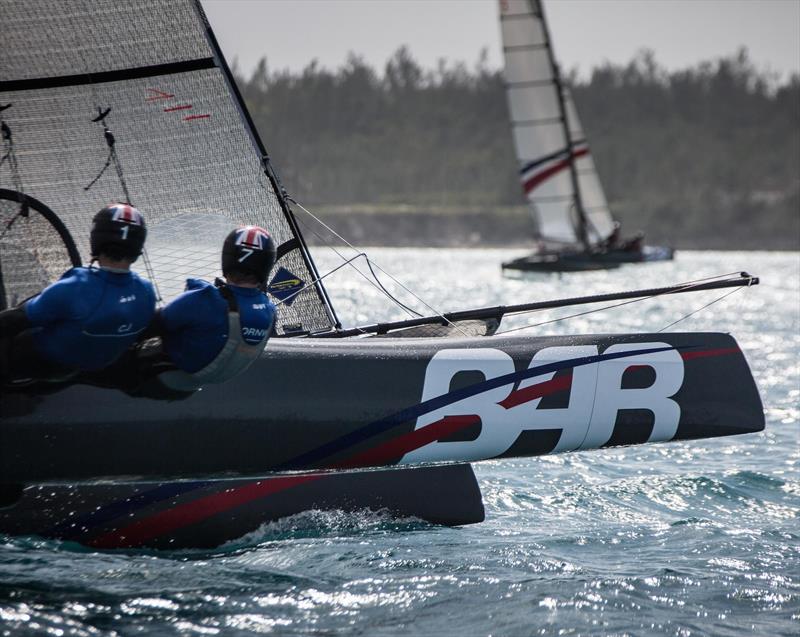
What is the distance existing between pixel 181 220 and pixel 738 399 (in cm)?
273

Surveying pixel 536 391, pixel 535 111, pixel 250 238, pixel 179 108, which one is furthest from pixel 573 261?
pixel 250 238

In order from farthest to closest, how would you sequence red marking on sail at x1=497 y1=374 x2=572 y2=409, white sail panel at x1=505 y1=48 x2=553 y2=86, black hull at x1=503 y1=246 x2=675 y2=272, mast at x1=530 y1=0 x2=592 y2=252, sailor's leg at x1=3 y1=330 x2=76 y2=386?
black hull at x1=503 y1=246 x2=675 y2=272 < white sail panel at x1=505 y1=48 x2=553 y2=86 < mast at x1=530 y1=0 x2=592 y2=252 < red marking on sail at x1=497 y1=374 x2=572 y2=409 < sailor's leg at x1=3 y1=330 x2=76 y2=386

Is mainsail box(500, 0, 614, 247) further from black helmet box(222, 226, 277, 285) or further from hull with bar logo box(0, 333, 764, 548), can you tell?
black helmet box(222, 226, 277, 285)

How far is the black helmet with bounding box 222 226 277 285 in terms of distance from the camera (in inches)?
147

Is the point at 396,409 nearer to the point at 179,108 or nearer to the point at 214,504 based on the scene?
the point at 214,504

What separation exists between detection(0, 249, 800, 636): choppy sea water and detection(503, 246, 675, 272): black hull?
21.6 metres

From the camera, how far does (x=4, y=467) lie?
3775 millimetres

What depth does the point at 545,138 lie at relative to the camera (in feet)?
88.9

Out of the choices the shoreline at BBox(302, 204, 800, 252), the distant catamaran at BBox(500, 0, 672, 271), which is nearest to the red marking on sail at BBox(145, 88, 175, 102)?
the distant catamaran at BBox(500, 0, 672, 271)

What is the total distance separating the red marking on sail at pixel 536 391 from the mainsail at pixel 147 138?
1.45 meters

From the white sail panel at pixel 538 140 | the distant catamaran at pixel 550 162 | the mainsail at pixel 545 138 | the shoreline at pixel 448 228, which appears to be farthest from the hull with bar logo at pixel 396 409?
the shoreline at pixel 448 228

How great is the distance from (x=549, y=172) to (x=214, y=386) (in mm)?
24368

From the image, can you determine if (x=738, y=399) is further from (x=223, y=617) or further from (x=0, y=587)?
(x=0, y=587)

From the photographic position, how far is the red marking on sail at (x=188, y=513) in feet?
13.4
